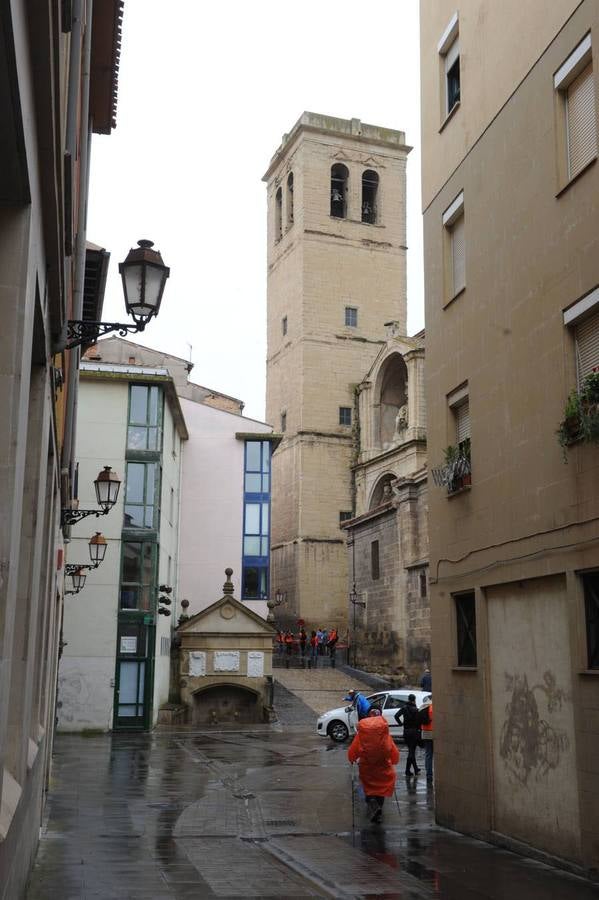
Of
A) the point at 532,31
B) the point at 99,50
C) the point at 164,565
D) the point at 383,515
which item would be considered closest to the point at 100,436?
the point at 164,565

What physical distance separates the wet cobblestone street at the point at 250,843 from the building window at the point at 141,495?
38.7ft

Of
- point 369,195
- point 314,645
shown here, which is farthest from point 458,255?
point 369,195

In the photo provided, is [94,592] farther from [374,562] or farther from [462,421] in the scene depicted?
[462,421]

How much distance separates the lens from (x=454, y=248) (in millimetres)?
14383

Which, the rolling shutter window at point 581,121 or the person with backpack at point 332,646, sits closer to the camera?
the rolling shutter window at point 581,121

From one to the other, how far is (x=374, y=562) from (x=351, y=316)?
23360mm

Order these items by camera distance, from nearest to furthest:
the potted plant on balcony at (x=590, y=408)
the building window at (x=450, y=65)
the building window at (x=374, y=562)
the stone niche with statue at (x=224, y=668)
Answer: the potted plant on balcony at (x=590, y=408)
the building window at (x=450, y=65)
the stone niche with statue at (x=224, y=668)
the building window at (x=374, y=562)

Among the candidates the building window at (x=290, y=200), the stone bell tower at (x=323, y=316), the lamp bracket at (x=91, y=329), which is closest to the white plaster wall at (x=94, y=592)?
the lamp bracket at (x=91, y=329)

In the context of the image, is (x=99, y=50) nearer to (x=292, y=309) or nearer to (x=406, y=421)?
(x=406, y=421)

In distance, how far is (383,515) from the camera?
135ft

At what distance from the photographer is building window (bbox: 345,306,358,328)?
201ft

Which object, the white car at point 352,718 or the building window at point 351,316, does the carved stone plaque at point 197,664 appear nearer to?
the white car at point 352,718

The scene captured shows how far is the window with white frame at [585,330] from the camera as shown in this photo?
9938 mm

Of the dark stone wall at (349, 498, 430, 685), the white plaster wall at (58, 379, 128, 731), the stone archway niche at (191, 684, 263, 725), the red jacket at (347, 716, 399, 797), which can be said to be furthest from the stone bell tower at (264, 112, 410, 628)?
the red jacket at (347, 716, 399, 797)
